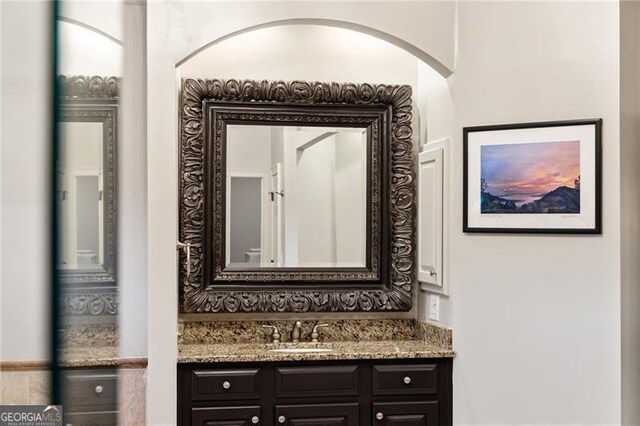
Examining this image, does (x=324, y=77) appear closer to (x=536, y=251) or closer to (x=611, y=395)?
(x=536, y=251)

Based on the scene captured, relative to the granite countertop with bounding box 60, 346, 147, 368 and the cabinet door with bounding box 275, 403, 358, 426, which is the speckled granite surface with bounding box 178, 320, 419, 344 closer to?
the cabinet door with bounding box 275, 403, 358, 426

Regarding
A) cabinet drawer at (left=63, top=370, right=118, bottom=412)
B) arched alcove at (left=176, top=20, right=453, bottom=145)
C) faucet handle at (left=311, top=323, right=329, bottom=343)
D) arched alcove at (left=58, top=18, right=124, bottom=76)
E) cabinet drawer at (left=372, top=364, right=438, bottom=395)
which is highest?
arched alcove at (left=176, top=20, right=453, bottom=145)

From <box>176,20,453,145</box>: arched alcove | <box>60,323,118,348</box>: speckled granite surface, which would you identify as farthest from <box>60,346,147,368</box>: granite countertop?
<box>176,20,453,145</box>: arched alcove

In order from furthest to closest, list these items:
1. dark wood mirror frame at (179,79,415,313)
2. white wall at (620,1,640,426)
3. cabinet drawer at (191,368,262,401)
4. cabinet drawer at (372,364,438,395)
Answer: dark wood mirror frame at (179,79,415,313)
cabinet drawer at (372,364,438,395)
cabinet drawer at (191,368,262,401)
white wall at (620,1,640,426)

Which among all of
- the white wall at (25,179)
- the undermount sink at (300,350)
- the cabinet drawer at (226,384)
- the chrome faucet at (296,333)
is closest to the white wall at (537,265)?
the undermount sink at (300,350)

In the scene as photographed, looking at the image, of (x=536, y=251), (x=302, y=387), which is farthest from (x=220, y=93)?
(x=536, y=251)

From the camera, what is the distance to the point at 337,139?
3025 millimetres

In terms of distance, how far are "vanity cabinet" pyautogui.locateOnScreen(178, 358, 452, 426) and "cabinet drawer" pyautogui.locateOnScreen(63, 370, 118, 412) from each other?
7.03 feet

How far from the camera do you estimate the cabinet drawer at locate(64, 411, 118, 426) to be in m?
0.40

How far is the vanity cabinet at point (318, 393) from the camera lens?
8.34ft

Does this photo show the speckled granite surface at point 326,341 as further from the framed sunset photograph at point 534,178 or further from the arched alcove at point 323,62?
the arched alcove at point 323,62

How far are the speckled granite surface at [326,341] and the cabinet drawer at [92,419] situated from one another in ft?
6.93

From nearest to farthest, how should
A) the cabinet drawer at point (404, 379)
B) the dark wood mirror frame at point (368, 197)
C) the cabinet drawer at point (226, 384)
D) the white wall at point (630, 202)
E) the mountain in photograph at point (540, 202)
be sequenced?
1. the white wall at point (630, 202)
2. the mountain in photograph at point (540, 202)
3. the cabinet drawer at point (226, 384)
4. the cabinet drawer at point (404, 379)
5. the dark wood mirror frame at point (368, 197)

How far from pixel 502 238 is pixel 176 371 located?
1.43 meters
